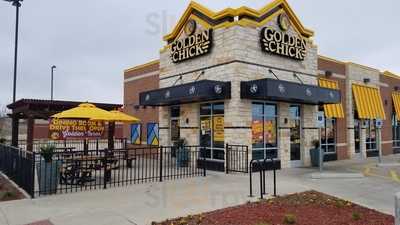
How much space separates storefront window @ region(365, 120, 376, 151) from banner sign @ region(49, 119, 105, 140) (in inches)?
664

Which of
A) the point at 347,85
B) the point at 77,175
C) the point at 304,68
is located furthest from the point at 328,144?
the point at 77,175

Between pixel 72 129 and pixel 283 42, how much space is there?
33.4 feet

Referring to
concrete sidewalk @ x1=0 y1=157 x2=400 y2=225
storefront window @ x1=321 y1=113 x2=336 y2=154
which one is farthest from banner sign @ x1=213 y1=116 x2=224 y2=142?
storefront window @ x1=321 y1=113 x2=336 y2=154

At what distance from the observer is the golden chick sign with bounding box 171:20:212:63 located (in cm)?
1458

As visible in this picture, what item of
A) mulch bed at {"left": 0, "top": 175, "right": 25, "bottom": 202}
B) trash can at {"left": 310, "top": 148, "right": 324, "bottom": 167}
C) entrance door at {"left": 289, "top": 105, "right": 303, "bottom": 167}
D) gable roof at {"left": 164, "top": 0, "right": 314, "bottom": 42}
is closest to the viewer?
mulch bed at {"left": 0, "top": 175, "right": 25, "bottom": 202}

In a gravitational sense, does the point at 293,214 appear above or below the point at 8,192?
below

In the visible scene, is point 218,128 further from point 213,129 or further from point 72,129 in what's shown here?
point 72,129

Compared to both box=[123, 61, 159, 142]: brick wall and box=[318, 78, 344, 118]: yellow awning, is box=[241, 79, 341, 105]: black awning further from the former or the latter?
box=[123, 61, 159, 142]: brick wall

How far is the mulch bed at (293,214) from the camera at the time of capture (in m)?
6.52

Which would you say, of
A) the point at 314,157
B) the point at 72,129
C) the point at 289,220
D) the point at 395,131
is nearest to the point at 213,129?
the point at 314,157

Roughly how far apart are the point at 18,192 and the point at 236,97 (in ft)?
26.3

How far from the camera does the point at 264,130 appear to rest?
1434 centimetres

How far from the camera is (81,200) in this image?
834 centimetres

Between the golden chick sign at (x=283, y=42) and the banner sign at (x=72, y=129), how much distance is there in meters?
8.24
